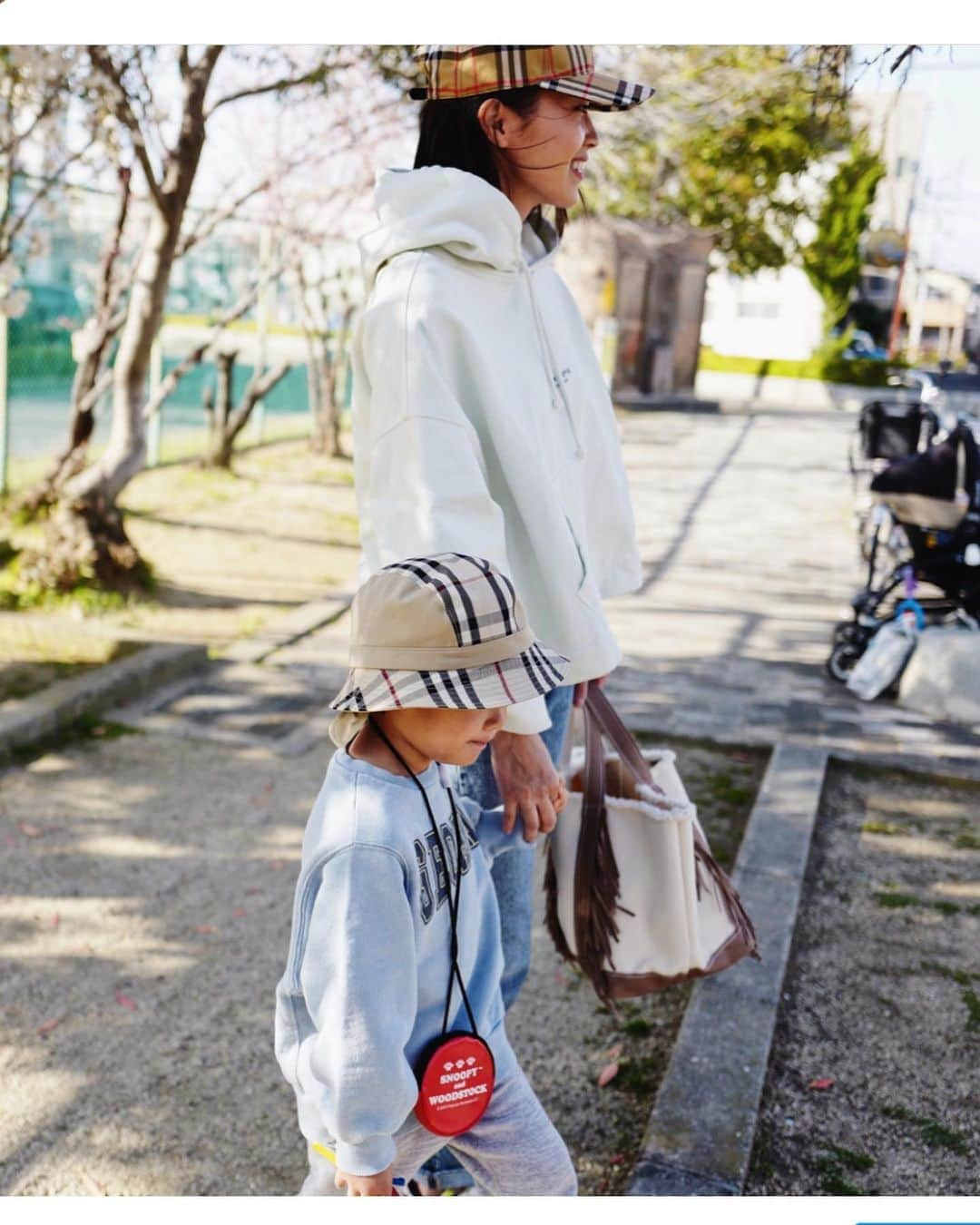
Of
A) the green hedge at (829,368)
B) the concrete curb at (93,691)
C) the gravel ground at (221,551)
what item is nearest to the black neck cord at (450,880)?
the concrete curb at (93,691)

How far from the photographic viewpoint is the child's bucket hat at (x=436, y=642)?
1.66 m

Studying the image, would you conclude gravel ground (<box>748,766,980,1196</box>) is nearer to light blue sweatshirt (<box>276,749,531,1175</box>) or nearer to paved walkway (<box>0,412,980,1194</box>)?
paved walkway (<box>0,412,980,1194</box>)

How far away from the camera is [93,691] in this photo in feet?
16.7

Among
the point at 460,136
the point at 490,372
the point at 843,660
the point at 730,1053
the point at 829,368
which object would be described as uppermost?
the point at 829,368

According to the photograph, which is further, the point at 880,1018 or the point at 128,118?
the point at 128,118

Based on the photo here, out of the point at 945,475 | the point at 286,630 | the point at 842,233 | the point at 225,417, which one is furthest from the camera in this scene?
the point at 842,233

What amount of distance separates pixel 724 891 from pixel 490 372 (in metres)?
1.07

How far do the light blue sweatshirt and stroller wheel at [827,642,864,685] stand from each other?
476 centimetres

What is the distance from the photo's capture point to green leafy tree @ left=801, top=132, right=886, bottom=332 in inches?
1162

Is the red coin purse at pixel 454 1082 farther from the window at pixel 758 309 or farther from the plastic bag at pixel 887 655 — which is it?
the window at pixel 758 309

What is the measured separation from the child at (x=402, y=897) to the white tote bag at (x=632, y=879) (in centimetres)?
44

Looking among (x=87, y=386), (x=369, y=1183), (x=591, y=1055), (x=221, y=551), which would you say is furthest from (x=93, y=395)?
(x=369, y=1183)

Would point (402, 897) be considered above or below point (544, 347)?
below

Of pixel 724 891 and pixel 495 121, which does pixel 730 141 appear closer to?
pixel 495 121
